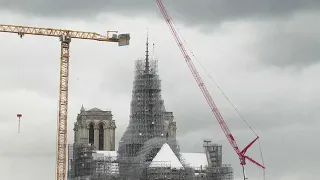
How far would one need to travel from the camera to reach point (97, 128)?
191375 mm

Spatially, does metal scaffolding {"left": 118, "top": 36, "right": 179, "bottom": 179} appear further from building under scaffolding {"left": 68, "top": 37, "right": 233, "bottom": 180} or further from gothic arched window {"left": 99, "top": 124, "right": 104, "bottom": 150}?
gothic arched window {"left": 99, "top": 124, "right": 104, "bottom": 150}

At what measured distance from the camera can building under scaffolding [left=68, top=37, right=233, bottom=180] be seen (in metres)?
159

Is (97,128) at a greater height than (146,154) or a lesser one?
greater

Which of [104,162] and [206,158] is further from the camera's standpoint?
[206,158]

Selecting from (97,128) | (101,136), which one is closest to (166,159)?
(97,128)

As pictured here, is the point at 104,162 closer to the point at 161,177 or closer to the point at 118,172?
the point at 118,172

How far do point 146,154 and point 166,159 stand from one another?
7205mm

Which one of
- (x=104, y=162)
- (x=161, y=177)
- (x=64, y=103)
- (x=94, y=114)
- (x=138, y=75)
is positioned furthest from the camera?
(x=94, y=114)

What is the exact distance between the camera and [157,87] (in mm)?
176250

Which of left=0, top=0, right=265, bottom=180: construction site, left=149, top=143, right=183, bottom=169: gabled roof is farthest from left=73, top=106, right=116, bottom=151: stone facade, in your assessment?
left=149, top=143, right=183, bottom=169: gabled roof

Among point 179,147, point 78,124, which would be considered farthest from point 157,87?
point 78,124

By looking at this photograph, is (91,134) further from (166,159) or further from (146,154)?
(166,159)

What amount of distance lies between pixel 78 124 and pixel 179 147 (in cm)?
3738

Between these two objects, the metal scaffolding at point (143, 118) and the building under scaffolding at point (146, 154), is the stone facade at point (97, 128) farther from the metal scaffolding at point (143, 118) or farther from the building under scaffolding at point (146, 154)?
the metal scaffolding at point (143, 118)
